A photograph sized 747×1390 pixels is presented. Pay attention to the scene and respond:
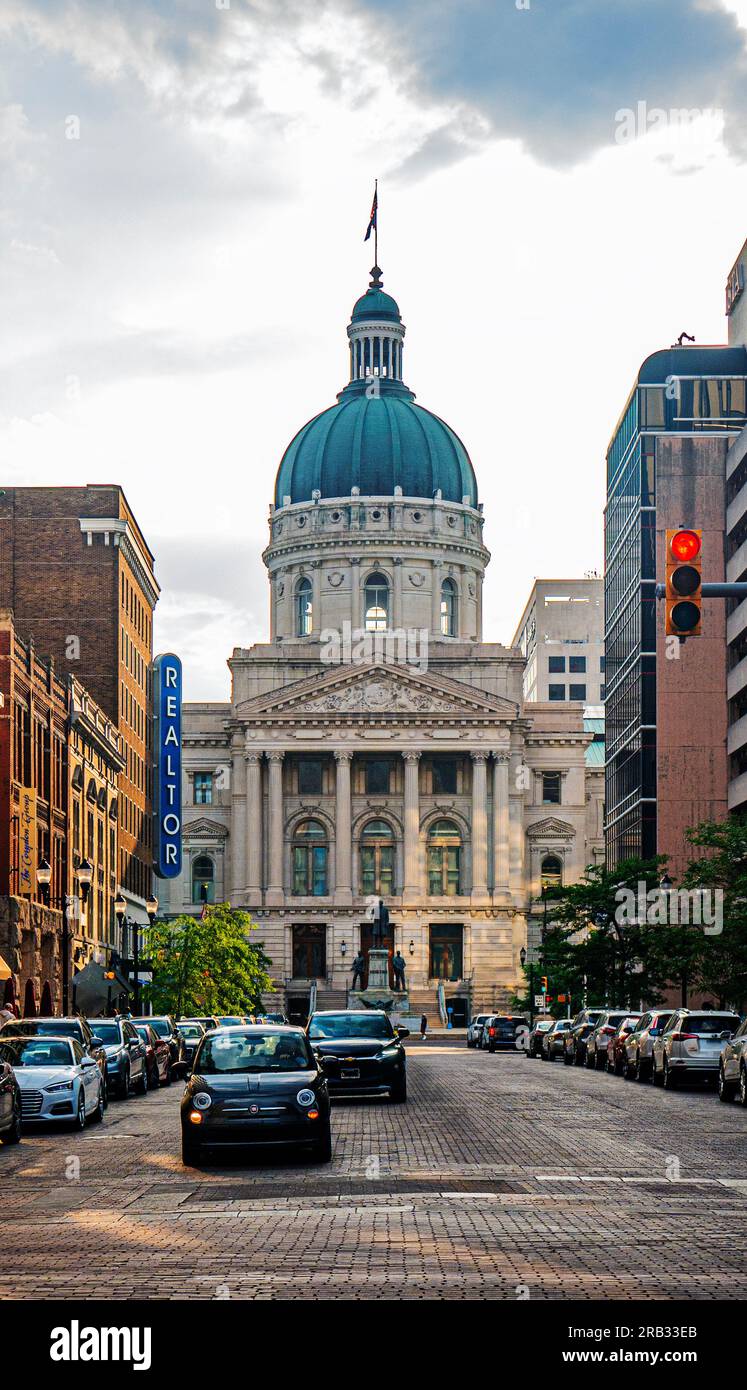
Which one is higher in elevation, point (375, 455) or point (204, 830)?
point (375, 455)

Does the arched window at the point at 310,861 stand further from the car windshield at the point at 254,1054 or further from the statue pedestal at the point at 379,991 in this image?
the car windshield at the point at 254,1054

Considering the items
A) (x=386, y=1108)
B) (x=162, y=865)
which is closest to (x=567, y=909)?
(x=162, y=865)

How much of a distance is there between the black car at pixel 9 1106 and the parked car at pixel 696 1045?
17.6 meters

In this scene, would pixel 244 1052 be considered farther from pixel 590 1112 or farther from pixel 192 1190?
pixel 590 1112

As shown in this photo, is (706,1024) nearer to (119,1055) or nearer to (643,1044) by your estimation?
(643,1044)

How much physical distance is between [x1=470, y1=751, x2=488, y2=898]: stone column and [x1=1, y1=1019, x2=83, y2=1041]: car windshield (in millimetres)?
108355

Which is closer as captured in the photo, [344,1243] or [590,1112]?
[344,1243]

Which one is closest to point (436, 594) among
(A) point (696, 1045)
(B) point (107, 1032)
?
(A) point (696, 1045)

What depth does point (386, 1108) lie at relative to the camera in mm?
37969

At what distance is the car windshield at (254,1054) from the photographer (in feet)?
85.5

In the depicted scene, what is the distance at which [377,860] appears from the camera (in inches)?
5817

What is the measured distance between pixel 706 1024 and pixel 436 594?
118047 millimetres

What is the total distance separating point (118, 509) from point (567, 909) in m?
28.8

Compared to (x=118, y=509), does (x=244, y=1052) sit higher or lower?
lower
